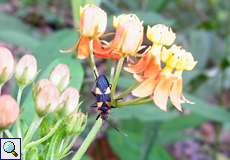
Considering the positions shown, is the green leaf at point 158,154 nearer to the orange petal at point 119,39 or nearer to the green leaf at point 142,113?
the green leaf at point 142,113

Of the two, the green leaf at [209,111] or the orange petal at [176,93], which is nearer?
the orange petal at [176,93]


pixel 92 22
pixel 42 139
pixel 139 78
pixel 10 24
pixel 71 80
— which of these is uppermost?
pixel 92 22

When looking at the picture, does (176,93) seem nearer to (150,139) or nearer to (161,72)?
(161,72)

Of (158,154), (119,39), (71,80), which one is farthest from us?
(158,154)

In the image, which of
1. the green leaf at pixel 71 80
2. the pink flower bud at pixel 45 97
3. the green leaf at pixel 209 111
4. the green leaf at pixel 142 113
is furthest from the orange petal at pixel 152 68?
the green leaf at pixel 209 111

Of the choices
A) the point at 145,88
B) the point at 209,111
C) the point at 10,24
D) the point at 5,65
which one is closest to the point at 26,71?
the point at 5,65

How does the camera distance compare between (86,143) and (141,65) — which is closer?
(86,143)

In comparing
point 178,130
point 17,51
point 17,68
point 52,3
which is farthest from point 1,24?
point 52,3
